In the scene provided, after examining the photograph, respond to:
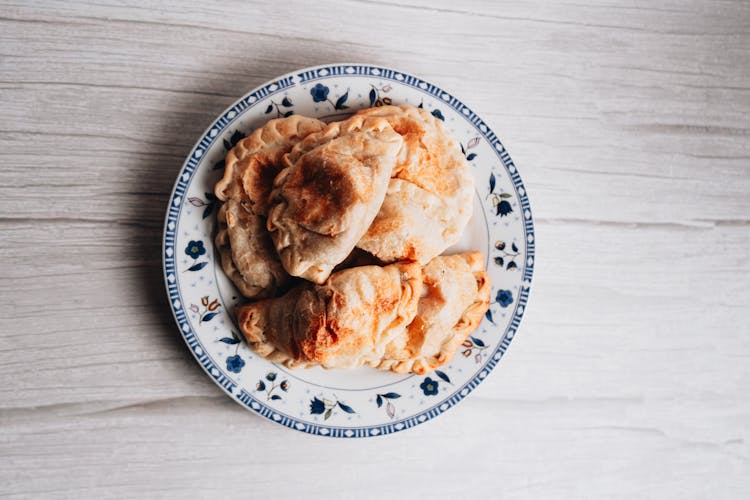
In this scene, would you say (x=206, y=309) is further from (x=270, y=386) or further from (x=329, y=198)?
(x=329, y=198)

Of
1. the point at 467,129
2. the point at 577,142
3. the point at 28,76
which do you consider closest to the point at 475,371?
the point at 467,129

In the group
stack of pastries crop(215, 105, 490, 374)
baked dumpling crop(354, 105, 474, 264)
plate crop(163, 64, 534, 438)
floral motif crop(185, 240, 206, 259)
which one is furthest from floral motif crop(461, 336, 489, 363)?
floral motif crop(185, 240, 206, 259)

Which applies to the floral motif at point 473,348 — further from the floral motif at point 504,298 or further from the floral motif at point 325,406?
the floral motif at point 325,406

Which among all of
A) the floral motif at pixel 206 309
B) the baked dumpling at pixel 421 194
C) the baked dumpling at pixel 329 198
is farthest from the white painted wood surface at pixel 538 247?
the baked dumpling at pixel 329 198

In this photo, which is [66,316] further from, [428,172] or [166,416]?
[428,172]

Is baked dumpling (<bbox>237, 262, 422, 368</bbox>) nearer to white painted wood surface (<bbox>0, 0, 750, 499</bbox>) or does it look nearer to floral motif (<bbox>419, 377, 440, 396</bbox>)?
floral motif (<bbox>419, 377, 440, 396</bbox>)

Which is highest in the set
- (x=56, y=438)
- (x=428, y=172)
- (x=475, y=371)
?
(x=428, y=172)

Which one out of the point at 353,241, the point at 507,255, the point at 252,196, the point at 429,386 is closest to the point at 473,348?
the point at 429,386
